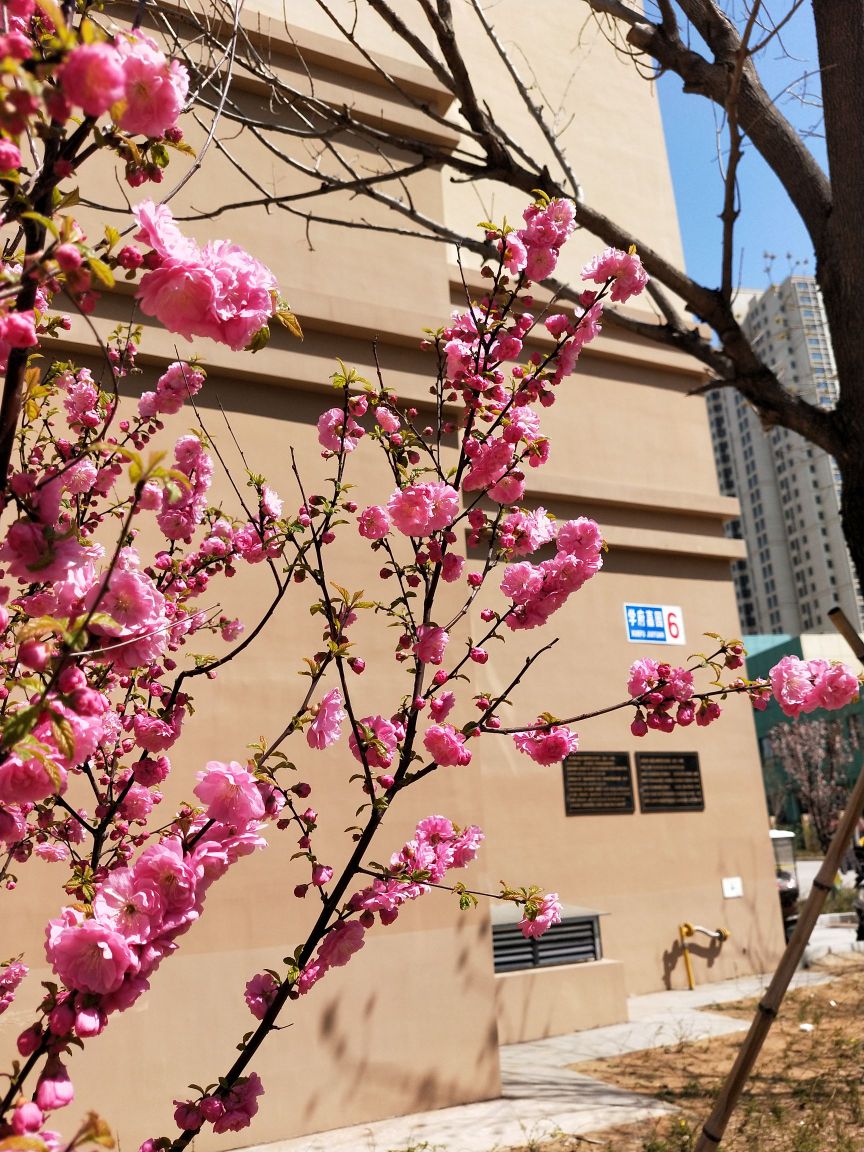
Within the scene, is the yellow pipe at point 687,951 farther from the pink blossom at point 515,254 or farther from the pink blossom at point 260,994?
the pink blossom at point 515,254

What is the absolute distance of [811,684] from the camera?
2.26 meters

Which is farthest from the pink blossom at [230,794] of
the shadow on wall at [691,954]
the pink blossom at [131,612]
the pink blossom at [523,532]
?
the shadow on wall at [691,954]

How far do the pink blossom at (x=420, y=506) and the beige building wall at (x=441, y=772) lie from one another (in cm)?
261

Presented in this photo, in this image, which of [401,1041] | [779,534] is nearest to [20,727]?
[401,1041]

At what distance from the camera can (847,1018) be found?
19.8ft

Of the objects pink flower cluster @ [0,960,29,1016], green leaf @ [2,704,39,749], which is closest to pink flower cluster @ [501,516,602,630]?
green leaf @ [2,704,39,749]

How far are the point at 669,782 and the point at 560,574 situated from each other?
6.12 m

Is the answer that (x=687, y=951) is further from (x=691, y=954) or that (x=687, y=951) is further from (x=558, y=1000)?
(x=558, y=1000)

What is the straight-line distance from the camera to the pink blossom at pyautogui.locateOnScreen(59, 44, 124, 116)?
993 millimetres

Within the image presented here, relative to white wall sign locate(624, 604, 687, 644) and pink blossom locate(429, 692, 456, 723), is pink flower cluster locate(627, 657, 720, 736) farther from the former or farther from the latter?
white wall sign locate(624, 604, 687, 644)

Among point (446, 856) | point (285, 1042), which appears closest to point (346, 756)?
point (285, 1042)

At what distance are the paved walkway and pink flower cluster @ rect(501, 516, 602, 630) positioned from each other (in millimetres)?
2805

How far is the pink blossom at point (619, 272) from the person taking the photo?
227 centimetres

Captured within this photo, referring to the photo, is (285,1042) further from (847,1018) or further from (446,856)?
(847,1018)
